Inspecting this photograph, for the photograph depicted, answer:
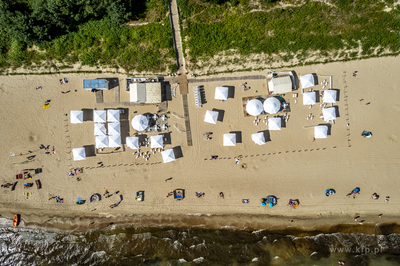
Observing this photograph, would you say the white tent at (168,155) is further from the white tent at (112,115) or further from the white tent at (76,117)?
the white tent at (76,117)

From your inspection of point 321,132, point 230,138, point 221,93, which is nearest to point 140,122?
point 221,93

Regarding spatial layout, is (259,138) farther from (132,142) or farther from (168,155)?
(132,142)

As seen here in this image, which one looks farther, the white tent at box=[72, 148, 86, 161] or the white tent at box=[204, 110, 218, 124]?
the white tent at box=[72, 148, 86, 161]

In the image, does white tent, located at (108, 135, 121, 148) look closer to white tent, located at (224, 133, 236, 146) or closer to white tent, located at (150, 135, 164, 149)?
white tent, located at (150, 135, 164, 149)

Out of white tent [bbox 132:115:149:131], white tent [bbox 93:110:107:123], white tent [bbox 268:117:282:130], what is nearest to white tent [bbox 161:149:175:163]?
white tent [bbox 132:115:149:131]

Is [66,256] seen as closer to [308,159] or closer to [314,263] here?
[314,263]

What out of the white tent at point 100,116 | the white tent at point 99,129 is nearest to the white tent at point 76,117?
the white tent at point 100,116
